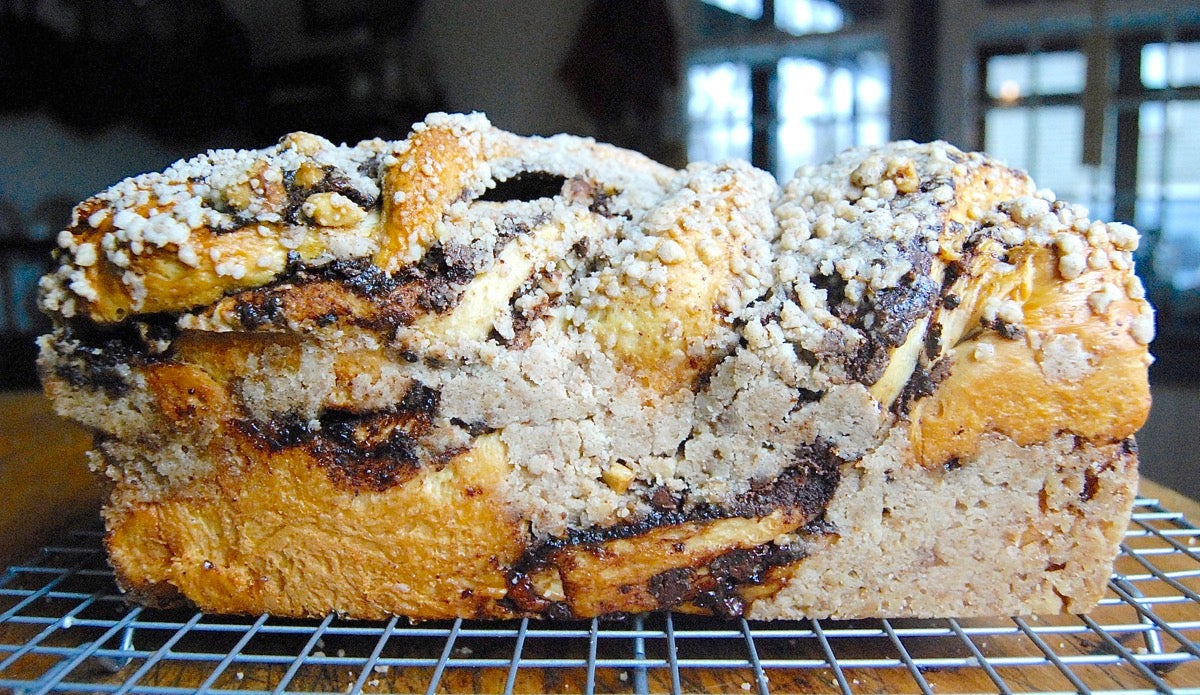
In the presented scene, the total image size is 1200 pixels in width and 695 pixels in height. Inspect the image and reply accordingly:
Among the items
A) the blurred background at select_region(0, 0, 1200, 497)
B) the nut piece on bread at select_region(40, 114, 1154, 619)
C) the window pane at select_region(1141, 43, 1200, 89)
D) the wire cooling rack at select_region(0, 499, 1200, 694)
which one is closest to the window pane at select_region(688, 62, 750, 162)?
the blurred background at select_region(0, 0, 1200, 497)

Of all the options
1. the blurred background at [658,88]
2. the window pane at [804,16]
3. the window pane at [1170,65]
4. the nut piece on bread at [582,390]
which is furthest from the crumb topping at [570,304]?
the window pane at [804,16]

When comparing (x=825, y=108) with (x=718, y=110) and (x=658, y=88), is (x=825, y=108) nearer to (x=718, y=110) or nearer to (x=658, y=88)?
(x=718, y=110)

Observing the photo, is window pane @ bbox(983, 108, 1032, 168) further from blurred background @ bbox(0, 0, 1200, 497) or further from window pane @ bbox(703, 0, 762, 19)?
window pane @ bbox(703, 0, 762, 19)

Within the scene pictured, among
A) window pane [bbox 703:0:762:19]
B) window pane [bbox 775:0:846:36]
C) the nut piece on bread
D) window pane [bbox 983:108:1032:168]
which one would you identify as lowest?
the nut piece on bread

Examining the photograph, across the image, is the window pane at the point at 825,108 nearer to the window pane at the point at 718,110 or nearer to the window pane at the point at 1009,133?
the window pane at the point at 718,110

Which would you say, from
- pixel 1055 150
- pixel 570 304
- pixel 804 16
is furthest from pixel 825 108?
pixel 570 304

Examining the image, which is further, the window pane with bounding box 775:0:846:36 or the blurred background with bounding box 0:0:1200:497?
the window pane with bounding box 775:0:846:36

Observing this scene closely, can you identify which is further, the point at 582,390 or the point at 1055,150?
the point at 1055,150
